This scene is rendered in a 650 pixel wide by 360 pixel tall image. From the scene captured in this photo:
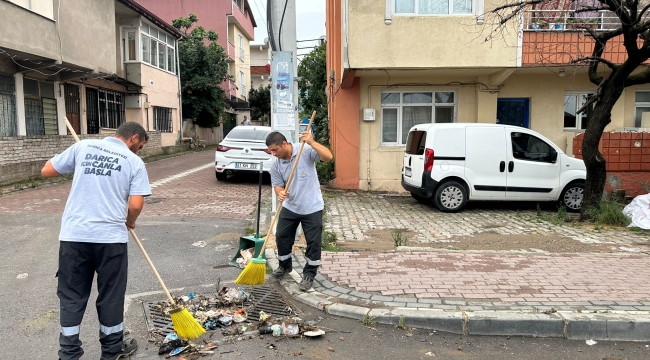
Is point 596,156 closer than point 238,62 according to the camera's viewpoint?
Yes

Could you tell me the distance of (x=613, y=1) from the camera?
25.1 ft

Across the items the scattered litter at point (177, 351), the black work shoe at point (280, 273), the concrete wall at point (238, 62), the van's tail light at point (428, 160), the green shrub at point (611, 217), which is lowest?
the scattered litter at point (177, 351)

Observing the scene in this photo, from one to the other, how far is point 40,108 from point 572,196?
1554 centimetres

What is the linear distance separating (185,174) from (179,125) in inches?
500

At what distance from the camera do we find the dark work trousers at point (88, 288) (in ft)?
11.0

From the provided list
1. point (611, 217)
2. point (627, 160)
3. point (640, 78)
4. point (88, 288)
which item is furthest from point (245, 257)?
point (627, 160)

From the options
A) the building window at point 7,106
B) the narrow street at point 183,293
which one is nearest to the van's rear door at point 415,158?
the narrow street at point 183,293

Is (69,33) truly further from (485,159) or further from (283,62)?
(485,159)

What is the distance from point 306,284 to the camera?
196 inches

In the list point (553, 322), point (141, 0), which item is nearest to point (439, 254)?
point (553, 322)

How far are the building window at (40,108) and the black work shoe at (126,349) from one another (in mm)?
13515

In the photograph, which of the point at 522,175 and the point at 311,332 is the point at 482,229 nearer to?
the point at 522,175

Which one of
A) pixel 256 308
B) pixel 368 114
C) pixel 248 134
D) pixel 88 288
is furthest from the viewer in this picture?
pixel 248 134

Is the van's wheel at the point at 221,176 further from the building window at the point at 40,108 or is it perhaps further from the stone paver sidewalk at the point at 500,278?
the stone paver sidewalk at the point at 500,278
